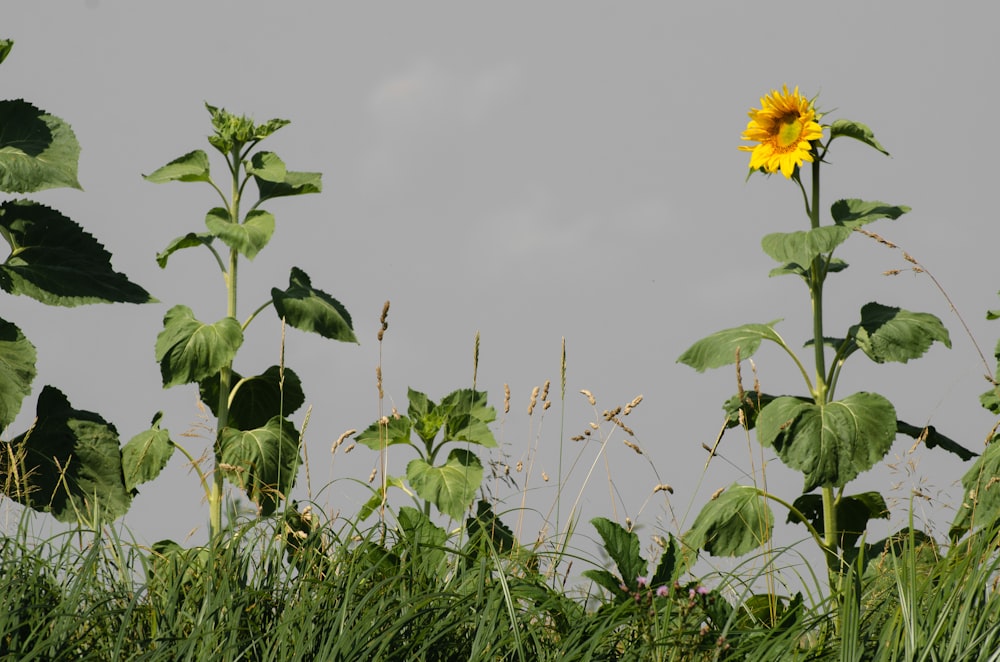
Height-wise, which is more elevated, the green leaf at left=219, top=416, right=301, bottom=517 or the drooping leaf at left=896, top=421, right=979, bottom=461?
the drooping leaf at left=896, top=421, right=979, bottom=461

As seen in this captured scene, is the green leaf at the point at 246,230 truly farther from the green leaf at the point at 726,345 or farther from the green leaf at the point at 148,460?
the green leaf at the point at 726,345

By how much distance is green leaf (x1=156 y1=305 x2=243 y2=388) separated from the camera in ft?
13.2

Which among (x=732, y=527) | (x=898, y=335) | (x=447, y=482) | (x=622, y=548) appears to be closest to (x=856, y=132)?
(x=898, y=335)

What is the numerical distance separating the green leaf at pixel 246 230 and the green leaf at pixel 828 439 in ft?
6.09

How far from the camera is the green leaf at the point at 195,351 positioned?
4035 millimetres

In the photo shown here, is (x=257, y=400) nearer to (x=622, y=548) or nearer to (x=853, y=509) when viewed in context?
(x=622, y=548)

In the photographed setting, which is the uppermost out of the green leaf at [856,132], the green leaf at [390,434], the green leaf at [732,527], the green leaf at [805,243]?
the green leaf at [856,132]

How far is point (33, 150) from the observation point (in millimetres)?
4133

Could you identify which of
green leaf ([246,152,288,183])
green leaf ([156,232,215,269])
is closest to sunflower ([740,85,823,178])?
green leaf ([246,152,288,183])

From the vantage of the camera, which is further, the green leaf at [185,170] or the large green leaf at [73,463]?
the green leaf at [185,170]

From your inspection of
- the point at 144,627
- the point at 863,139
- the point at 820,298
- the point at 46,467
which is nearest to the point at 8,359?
the point at 46,467

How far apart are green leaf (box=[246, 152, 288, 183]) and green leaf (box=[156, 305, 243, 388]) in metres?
0.63

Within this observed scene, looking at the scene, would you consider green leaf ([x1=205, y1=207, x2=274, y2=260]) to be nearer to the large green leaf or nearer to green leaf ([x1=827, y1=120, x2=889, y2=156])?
the large green leaf

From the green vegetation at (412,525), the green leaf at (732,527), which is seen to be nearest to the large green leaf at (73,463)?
the green vegetation at (412,525)
